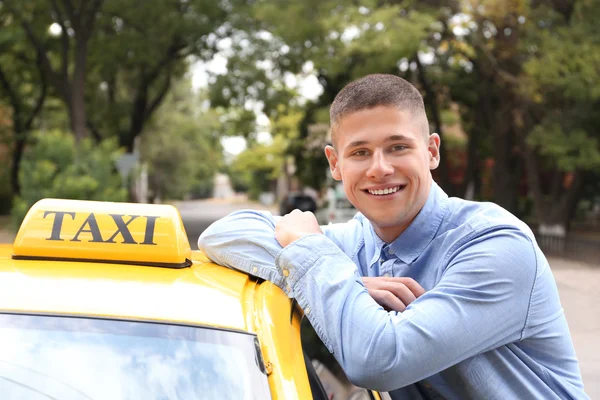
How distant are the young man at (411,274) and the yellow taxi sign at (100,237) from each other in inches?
7.8

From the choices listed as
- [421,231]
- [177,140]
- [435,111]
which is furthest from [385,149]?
[177,140]

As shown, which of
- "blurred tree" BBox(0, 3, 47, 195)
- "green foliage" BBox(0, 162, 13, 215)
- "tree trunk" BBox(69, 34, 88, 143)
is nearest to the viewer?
"tree trunk" BBox(69, 34, 88, 143)

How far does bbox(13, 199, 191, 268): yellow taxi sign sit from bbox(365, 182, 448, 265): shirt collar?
62 cm

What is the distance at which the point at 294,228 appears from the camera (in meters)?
2.07

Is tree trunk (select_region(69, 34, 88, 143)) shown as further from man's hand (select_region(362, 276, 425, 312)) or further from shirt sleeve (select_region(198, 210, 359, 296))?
man's hand (select_region(362, 276, 425, 312))

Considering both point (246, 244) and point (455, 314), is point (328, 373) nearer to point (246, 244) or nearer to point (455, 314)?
point (246, 244)

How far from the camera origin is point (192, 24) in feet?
75.9

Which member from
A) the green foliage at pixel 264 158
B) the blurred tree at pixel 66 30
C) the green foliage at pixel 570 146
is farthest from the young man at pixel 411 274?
the green foliage at pixel 264 158

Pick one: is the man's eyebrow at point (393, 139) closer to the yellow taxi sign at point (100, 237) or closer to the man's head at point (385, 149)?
the man's head at point (385, 149)

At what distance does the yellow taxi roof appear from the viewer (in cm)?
171

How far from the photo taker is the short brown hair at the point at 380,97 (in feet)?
6.64

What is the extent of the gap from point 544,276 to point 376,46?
16433 millimetres

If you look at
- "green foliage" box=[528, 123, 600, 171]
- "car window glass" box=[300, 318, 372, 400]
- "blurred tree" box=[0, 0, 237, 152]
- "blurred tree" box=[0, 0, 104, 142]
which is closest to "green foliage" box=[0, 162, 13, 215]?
"blurred tree" box=[0, 0, 237, 152]

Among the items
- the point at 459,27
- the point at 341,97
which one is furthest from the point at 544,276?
the point at 459,27
